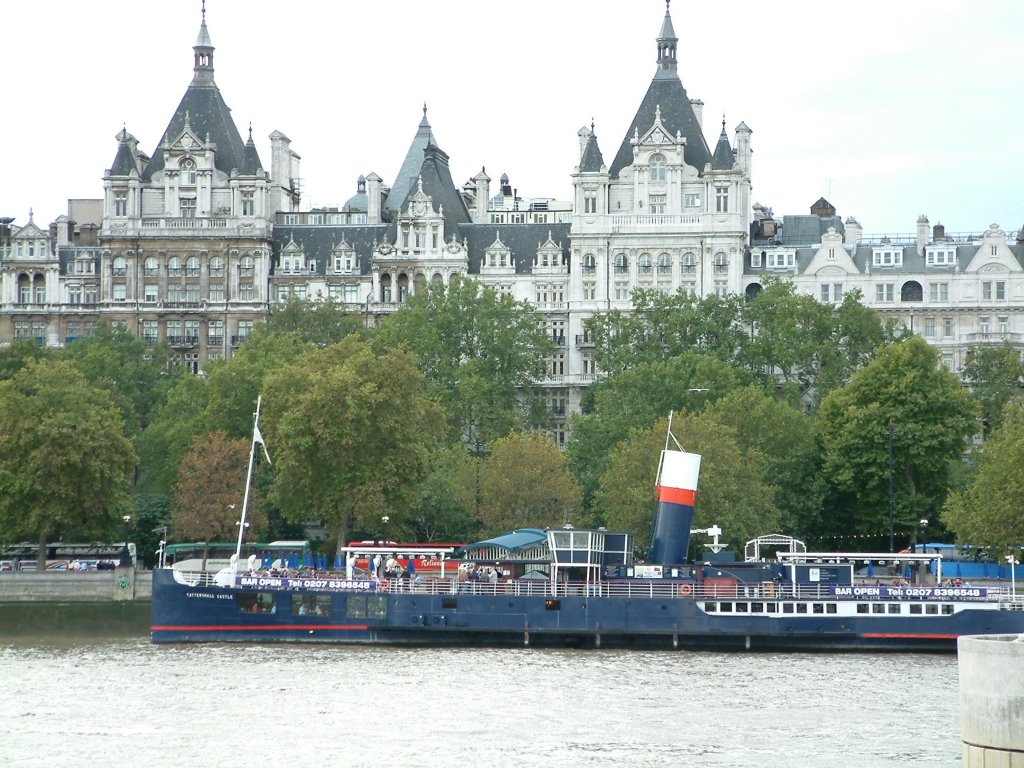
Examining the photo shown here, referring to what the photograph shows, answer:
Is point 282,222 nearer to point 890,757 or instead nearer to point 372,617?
point 372,617

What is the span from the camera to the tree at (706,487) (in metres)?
103

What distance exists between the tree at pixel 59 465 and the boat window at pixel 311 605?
3051 cm

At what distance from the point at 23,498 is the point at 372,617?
34.0m

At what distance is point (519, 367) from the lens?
139000mm

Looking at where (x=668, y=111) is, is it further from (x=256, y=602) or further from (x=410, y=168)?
(x=256, y=602)

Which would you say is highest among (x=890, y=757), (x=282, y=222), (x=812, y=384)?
(x=282, y=222)

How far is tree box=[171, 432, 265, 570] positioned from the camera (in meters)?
112

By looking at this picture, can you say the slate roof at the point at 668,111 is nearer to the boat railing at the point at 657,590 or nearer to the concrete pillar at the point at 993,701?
the boat railing at the point at 657,590

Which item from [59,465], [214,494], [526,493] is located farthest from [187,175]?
[526,493]

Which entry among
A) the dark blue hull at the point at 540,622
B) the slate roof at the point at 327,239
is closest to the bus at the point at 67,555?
the dark blue hull at the point at 540,622

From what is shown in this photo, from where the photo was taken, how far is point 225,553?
116m

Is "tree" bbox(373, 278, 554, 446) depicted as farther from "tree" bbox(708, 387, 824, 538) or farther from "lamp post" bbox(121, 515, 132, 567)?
"lamp post" bbox(121, 515, 132, 567)

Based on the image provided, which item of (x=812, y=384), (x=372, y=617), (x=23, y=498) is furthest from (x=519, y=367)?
(x=372, y=617)

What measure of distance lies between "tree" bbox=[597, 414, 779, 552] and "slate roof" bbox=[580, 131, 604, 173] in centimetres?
4114
